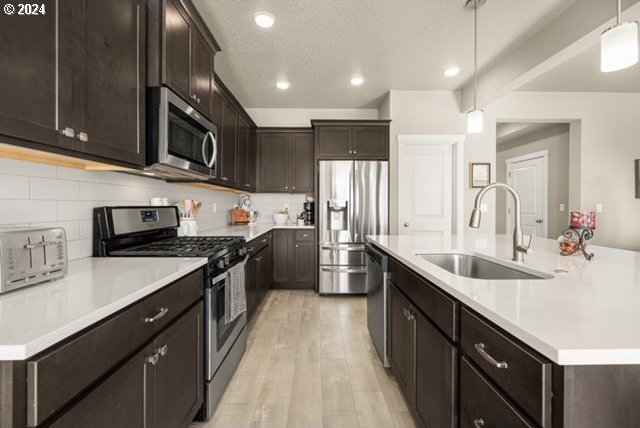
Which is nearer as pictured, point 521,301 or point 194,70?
point 521,301

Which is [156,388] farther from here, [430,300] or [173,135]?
[173,135]

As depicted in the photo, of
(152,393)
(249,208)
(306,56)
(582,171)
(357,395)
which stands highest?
(306,56)

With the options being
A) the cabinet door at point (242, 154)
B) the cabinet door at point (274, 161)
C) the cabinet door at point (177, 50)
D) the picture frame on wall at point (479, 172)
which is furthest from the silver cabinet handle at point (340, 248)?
the cabinet door at point (177, 50)

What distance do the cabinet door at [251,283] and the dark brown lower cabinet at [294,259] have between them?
0.98 metres

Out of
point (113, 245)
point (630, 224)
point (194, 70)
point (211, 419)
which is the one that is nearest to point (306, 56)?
point (194, 70)

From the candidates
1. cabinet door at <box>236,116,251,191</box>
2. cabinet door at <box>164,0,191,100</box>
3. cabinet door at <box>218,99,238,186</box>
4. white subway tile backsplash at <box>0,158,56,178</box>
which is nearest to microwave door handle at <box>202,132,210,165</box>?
cabinet door at <box>164,0,191,100</box>

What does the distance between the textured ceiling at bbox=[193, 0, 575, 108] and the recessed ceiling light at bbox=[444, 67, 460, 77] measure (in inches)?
2.7

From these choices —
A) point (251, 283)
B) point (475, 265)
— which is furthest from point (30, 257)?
point (475, 265)

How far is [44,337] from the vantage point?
2.13 feet

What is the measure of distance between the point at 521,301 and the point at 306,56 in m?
3.02

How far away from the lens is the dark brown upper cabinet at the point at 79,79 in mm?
931

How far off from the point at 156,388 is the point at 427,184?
150 inches

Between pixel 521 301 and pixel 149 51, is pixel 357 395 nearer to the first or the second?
pixel 521 301

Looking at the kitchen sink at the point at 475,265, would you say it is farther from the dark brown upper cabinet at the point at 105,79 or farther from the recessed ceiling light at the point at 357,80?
the recessed ceiling light at the point at 357,80
